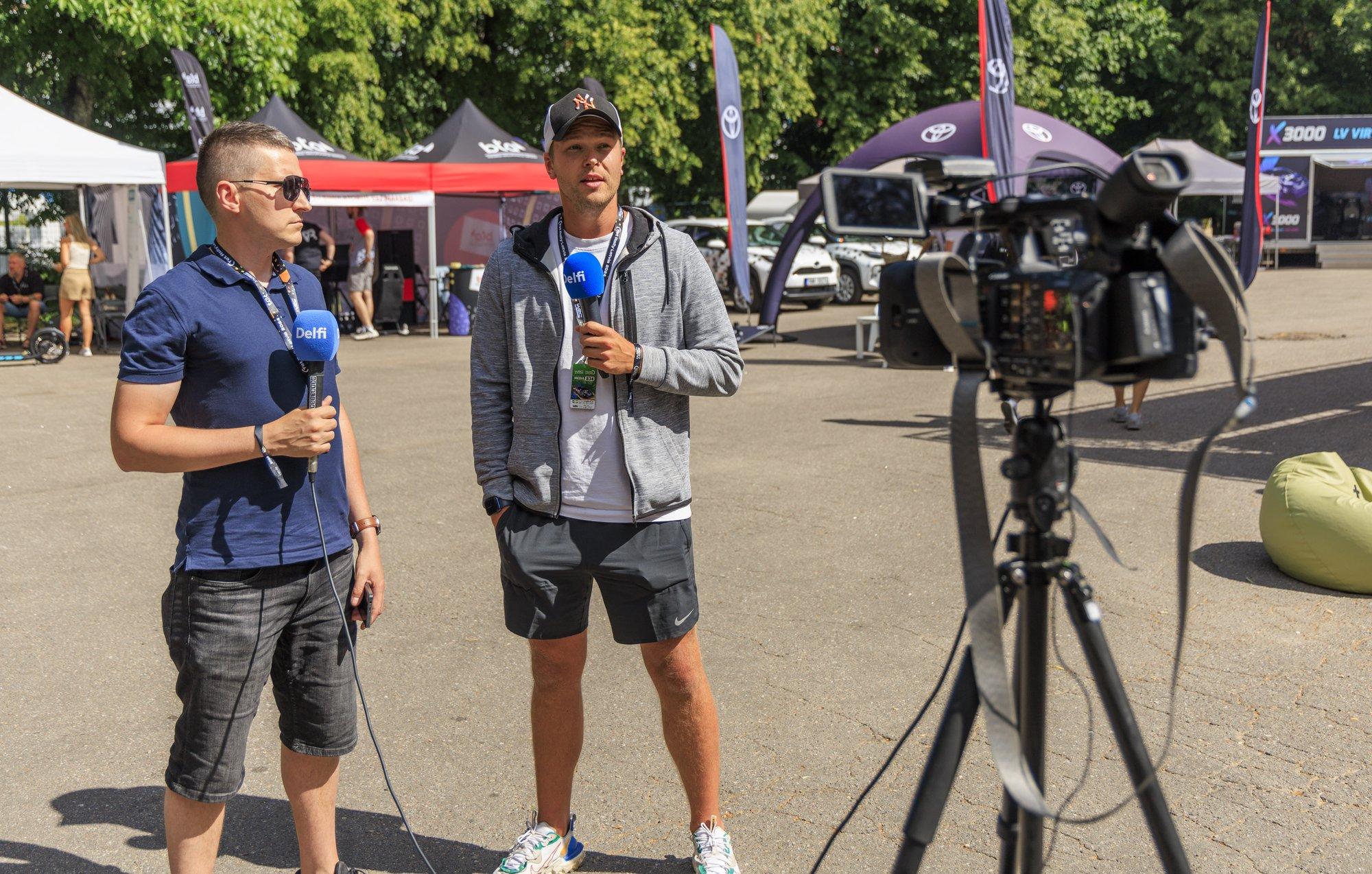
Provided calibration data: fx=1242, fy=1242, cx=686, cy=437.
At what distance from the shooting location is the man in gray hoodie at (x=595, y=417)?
3002 millimetres

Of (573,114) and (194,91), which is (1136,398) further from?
(194,91)

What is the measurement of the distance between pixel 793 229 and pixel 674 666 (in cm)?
1338

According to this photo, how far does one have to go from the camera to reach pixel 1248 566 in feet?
19.6

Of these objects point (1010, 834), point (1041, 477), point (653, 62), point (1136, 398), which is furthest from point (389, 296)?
point (1041, 477)

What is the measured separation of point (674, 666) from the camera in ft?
10.1

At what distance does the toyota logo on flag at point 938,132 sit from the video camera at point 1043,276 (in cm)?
1394

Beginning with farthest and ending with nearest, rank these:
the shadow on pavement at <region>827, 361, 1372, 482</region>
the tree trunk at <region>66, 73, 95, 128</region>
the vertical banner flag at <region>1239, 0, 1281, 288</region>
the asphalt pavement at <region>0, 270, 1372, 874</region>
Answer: the tree trunk at <region>66, 73, 95, 128</region>
the vertical banner flag at <region>1239, 0, 1281, 288</region>
the shadow on pavement at <region>827, 361, 1372, 482</region>
the asphalt pavement at <region>0, 270, 1372, 874</region>

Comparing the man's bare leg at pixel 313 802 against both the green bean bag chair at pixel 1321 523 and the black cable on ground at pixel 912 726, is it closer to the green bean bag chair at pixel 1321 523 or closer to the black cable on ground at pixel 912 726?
the black cable on ground at pixel 912 726

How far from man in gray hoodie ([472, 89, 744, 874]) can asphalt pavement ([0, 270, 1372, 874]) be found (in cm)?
74

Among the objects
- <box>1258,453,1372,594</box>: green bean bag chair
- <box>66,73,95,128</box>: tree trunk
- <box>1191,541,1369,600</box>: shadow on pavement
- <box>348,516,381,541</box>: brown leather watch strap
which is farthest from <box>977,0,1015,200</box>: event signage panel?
<box>66,73,95,128</box>: tree trunk

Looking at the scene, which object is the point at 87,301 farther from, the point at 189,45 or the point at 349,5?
the point at 349,5

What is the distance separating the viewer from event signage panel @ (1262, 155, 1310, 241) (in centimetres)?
3225

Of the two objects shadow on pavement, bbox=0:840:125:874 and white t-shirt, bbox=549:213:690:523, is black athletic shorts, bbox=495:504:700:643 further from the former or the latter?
shadow on pavement, bbox=0:840:125:874

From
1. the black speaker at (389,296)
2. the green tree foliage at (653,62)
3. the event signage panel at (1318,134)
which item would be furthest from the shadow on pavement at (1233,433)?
the event signage panel at (1318,134)
